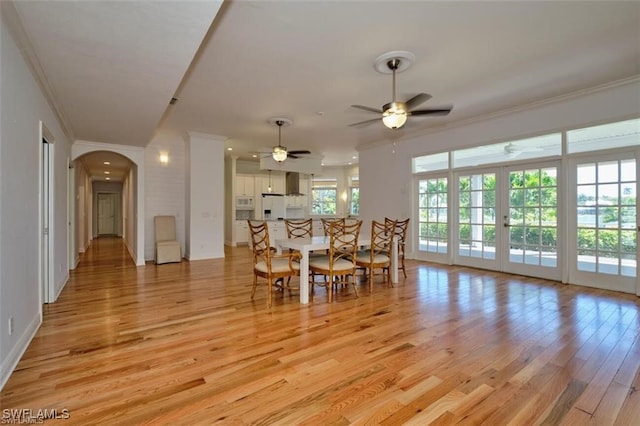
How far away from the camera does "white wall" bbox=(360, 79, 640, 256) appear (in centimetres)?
418

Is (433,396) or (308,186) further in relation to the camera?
(308,186)

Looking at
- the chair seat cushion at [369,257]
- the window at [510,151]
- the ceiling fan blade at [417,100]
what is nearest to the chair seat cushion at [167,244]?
the chair seat cushion at [369,257]

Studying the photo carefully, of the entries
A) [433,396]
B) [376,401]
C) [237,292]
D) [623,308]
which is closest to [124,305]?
[237,292]

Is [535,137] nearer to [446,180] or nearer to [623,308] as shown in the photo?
[446,180]

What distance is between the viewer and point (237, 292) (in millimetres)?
4172

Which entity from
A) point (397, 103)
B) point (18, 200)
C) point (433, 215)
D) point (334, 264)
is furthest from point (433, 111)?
point (18, 200)

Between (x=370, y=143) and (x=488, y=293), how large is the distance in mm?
4723

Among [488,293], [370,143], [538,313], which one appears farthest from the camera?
[370,143]

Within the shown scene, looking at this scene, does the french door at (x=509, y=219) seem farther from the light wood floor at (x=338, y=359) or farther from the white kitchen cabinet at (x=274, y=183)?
the white kitchen cabinet at (x=274, y=183)

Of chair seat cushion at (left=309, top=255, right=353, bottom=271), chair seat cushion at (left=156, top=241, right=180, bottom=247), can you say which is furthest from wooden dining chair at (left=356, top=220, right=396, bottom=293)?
chair seat cushion at (left=156, top=241, right=180, bottom=247)

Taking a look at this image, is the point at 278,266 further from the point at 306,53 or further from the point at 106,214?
the point at 106,214

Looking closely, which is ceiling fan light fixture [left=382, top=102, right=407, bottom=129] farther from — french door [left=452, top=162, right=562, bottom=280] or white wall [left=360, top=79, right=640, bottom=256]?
french door [left=452, top=162, right=562, bottom=280]

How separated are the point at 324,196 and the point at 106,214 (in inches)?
386

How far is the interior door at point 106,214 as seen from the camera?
1340 cm
